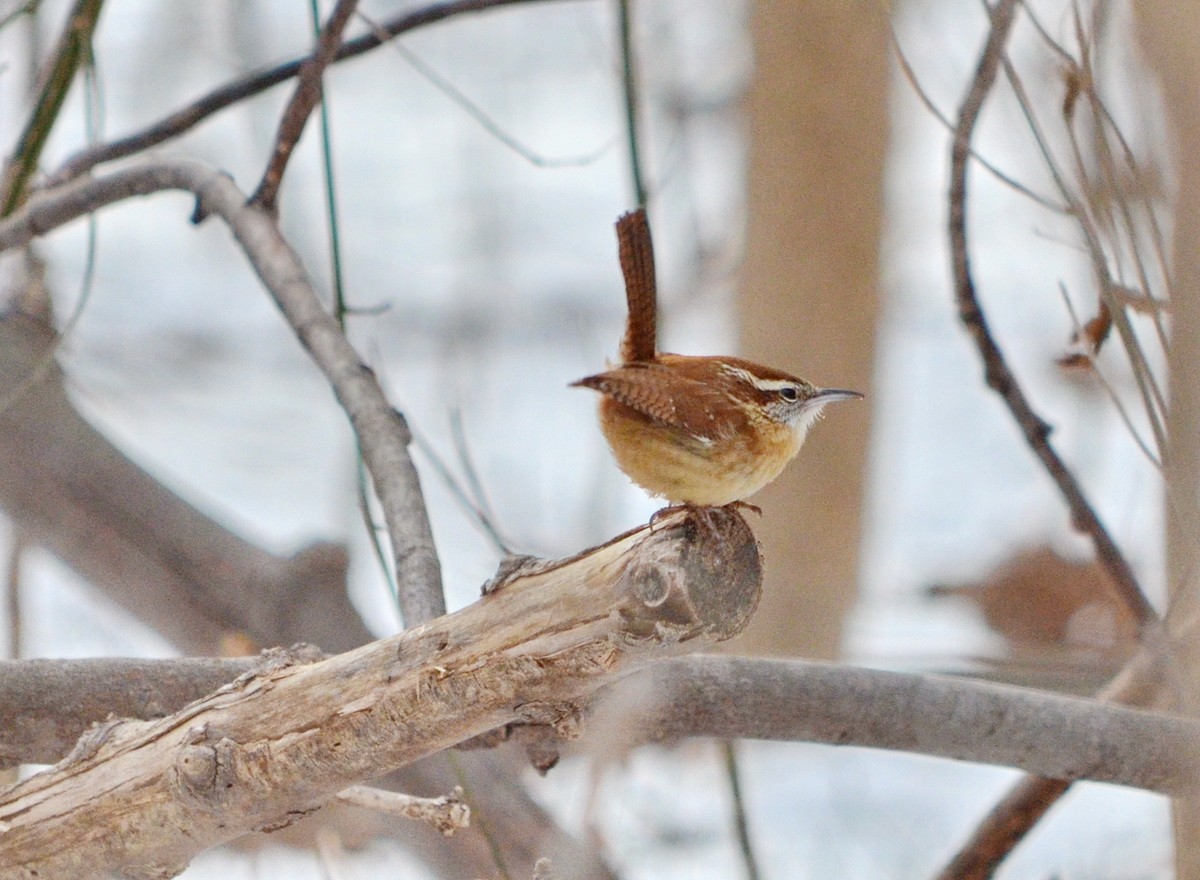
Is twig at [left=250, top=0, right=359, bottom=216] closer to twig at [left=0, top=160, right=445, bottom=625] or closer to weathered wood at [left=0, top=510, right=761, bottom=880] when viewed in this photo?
twig at [left=0, top=160, right=445, bottom=625]

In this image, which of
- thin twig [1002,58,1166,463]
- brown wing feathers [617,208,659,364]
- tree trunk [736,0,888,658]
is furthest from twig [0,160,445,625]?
tree trunk [736,0,888,658]

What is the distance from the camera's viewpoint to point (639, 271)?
246cm

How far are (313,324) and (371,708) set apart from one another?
1138mm

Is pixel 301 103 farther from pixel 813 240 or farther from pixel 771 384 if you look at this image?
pixel 813 240

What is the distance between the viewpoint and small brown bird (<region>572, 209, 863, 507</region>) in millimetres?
2227

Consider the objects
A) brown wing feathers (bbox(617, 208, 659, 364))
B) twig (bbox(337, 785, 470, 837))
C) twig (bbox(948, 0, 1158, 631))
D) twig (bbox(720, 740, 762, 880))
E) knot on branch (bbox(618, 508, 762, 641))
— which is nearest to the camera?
knot on branch (bbox(618, 508, 762, 641))

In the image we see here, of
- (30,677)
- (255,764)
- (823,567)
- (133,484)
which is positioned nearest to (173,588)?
(133,484)

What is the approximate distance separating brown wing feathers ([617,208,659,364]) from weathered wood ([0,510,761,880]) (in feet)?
2.73

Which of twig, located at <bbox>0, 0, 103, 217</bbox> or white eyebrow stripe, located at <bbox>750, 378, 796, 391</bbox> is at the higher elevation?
twig, located at <bbox>0, 0, 103, 217</bbox>

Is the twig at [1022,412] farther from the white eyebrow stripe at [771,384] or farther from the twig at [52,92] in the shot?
the twig at [52,92]

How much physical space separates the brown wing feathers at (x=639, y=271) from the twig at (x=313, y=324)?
0.52m

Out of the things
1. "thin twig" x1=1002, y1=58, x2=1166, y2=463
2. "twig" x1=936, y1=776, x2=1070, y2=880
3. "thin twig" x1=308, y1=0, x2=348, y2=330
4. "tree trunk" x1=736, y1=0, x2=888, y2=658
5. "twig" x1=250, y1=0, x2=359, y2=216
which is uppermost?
"tree trunk" x1=736, y1=0, x2=888, y2=658

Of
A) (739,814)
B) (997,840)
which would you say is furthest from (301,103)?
(997,840)

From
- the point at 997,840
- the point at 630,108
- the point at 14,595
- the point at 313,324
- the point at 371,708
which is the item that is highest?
the point at 14,595
